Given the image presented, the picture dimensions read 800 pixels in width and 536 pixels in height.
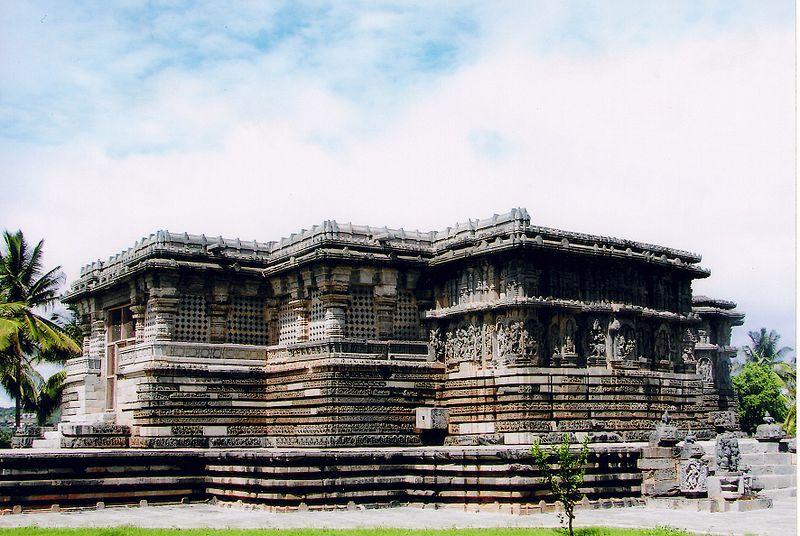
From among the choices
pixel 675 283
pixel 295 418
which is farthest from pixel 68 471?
pixel 675 283

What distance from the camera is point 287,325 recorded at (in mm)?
36406

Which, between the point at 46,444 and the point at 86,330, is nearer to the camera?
the point at 46,444

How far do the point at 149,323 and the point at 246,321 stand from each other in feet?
11.3

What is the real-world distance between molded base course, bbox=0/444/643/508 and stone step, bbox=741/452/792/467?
11.0 ft

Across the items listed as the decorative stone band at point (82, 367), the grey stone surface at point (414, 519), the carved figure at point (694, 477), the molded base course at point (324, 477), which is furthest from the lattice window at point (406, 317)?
the decorative stone band at point (82, 367)

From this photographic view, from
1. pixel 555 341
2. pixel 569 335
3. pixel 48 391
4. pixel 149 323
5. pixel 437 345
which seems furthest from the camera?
pixel 48 391

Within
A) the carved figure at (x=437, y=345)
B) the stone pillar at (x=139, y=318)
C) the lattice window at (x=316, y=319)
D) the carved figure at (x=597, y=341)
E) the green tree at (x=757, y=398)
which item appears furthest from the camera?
the green tree at (x=757, y=398)

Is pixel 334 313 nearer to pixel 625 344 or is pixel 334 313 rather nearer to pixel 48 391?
pixel 625 344

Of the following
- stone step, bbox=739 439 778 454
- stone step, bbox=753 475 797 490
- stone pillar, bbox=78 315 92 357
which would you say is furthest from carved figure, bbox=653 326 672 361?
stone pillar, bbox=78 315 92 357

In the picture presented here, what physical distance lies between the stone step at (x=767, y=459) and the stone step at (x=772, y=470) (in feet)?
0.36

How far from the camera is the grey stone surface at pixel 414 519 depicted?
22359 mm

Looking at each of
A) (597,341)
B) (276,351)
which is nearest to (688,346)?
(597,341)

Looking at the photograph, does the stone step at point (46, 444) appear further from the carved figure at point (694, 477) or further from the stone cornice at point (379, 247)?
the carved figure at point (694, 477)

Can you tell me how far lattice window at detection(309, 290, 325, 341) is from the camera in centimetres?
3478
